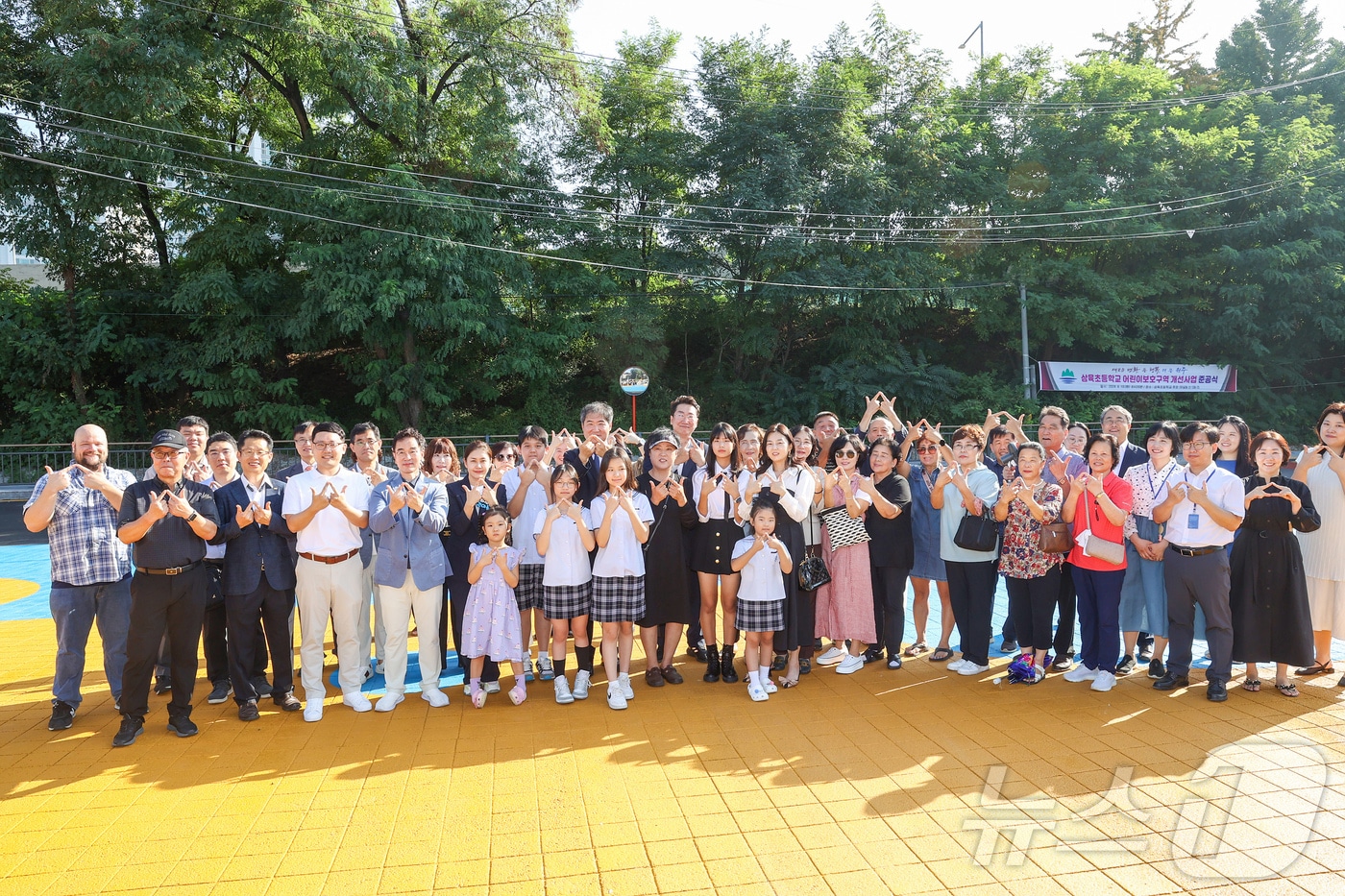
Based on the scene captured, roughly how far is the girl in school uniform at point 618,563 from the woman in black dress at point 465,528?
0.71 m

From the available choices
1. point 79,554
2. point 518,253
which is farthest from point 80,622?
point 518,253

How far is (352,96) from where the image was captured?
16.6 meters

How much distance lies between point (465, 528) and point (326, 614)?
0.93 metres

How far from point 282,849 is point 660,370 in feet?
60.5

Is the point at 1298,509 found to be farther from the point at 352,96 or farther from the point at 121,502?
the point at 352,96

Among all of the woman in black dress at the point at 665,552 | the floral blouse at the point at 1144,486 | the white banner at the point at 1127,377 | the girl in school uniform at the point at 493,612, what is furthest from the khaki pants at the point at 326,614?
the white banner at the point at 1127,377

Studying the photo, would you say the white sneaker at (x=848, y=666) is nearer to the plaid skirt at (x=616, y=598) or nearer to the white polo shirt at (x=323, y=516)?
the plaid skirt at (x=616, y=598)

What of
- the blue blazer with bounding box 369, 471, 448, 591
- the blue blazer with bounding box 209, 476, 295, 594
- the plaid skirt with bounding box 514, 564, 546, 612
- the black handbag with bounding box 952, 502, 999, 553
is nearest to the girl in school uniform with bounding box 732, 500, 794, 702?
the black handbag with bounding box 952, 502, 999, 553

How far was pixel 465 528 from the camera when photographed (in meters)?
5.04

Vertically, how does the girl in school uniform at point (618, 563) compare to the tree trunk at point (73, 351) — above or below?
below

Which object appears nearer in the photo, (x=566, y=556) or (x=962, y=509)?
(x=566, y=556)

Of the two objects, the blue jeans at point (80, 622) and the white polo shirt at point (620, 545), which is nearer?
the blue jeans at point (80, 622)

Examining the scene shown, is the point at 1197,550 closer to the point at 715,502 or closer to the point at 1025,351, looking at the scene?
the point at 715,502

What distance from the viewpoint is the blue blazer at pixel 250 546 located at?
4.62 meters
